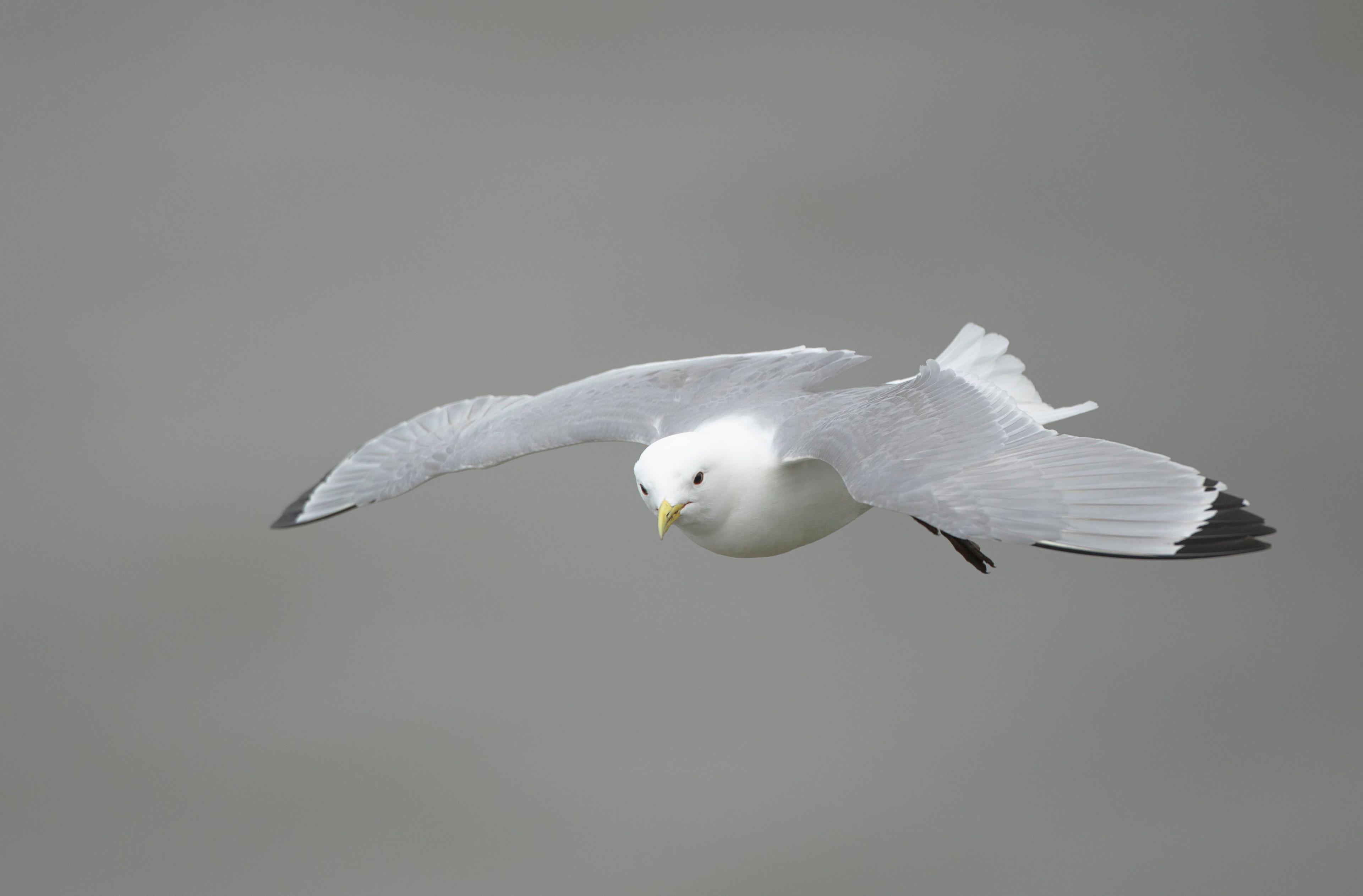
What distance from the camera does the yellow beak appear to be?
1.74m

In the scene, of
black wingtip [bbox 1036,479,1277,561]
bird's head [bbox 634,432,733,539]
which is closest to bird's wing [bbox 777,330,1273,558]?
black wingtip [bbox 1036,479,1277,561]

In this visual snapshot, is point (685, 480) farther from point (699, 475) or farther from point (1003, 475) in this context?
point (1003, 475)

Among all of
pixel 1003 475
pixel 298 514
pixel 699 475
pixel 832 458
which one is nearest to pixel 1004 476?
pixel 1003 475

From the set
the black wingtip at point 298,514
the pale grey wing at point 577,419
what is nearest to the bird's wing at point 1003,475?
the pale grey wing at point 577,419

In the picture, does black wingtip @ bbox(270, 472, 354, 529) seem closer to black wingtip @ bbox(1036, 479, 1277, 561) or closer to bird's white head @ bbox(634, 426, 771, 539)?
bird's white head @ bbox(634, 426, 771, 539)

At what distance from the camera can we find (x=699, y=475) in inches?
71.4

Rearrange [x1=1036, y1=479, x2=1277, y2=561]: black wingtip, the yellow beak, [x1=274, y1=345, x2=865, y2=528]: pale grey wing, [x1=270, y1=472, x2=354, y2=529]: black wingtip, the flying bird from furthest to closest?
1. [x1=270, y1=472, x2=354, y2=529]: black wingtip
2. [x1=274, y1=345, x2=865, y2=528]: pale grey wing
3. the yellow beak
4. the flying bird
5. [x1=1036, y1=479, x2=1277, y2=561]: black wingtip

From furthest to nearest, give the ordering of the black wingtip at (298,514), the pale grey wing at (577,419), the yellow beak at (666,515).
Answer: the black wingtip at (298,514), the pale grey wing at (577,419), the yellow beak at (666,515)

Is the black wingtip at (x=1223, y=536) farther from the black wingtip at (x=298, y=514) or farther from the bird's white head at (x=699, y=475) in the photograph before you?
the black wingtip at (x=298, y=514)

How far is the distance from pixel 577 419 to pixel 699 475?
17.9 inches

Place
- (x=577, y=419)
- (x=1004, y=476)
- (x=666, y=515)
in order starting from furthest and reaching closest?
(x=577, y=419)
(x=666, y=515)
(x=1004, y=476)

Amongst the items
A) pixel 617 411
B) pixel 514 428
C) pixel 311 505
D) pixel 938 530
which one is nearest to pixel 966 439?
pixel 938 530

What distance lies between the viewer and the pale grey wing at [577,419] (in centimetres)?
216

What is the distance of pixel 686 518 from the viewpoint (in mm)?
1830
